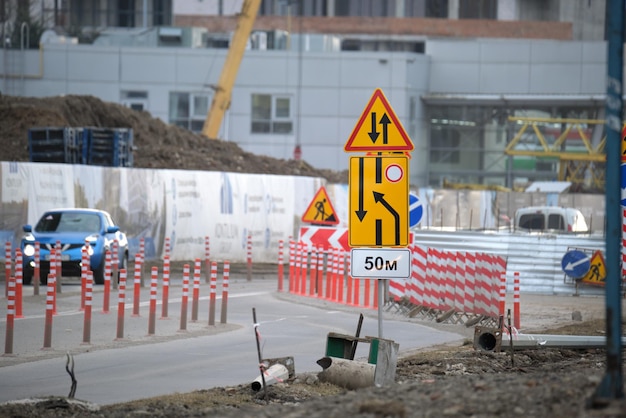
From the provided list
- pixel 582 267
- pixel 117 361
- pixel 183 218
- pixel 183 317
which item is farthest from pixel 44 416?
pixel 183 218

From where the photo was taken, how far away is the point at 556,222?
44875mm

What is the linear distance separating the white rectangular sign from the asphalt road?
4.97 ft

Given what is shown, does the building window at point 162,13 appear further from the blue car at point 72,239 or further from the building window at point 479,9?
the blue car at point 72,239

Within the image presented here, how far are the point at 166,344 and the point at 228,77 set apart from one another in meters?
46.4

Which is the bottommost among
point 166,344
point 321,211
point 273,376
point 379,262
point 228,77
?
point 166,344

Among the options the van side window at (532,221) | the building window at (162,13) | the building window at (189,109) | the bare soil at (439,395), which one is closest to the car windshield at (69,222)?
the bare soil at (439,395)

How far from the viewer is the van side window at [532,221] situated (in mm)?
44844

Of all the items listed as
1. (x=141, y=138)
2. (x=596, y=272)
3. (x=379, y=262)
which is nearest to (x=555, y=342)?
(x=379, y=262)

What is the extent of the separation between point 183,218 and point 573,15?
56552 mm

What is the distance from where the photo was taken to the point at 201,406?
1146 cm

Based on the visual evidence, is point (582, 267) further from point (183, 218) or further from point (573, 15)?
point (573, 15)

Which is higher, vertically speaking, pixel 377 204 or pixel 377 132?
pixel 377 132

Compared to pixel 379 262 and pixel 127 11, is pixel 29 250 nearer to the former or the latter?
pixel 379 262

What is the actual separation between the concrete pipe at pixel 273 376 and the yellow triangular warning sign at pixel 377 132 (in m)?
2.28
